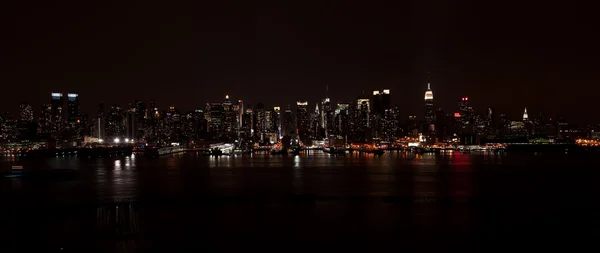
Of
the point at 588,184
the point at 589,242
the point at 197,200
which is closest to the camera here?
the point at 589,242

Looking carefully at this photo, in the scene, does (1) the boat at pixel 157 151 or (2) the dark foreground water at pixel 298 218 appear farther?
(1) the boat at pixel 157 151

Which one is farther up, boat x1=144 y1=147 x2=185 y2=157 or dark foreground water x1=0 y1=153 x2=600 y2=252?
boat x1=144 y1=147 x2=185 y2=157

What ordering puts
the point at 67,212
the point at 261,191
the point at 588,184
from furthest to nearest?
the point at 588,184
the point at 261,191
the point at 67,212

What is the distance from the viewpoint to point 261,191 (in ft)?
108

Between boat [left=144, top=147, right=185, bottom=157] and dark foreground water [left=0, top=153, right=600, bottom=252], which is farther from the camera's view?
boat [left=144, top=147, right=185, bottom=157]

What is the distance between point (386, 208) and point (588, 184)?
20.5 meters

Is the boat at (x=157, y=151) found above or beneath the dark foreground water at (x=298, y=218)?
above

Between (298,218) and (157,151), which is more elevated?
(157,151)

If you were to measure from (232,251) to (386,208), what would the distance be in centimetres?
1063

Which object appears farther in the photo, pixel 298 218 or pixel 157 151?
pixel 157 151

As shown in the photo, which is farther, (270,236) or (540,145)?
(540,145)

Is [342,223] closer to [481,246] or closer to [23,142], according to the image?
[481,246]

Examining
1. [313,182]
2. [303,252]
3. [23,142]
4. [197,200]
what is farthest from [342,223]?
[23,142]

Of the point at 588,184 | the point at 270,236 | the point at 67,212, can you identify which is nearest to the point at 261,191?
the point at 67,212
